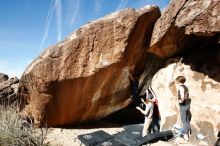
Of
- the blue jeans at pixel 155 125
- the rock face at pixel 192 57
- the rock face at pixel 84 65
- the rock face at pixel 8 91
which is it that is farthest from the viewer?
the rock face at pixel 8 91

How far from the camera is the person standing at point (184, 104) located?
8289 millimetres

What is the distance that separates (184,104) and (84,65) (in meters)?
2.80

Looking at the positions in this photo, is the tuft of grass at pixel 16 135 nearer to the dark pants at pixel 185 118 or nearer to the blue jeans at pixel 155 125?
the blue jeans at pixel 155 125

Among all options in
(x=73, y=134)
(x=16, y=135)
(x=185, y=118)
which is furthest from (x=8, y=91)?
(x=185, y=118)

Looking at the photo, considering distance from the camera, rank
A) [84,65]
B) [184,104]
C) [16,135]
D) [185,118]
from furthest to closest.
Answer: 1. [84,65]
2. [184,104]
3. [185,118]
4. [16,135]

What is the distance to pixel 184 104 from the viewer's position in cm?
848

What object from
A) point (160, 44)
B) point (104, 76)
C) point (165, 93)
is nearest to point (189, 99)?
point (165, 93)

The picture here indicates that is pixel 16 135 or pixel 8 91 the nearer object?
pixel 16 135

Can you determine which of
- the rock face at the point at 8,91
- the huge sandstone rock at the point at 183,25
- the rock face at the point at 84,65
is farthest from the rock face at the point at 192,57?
the rock face at the point at 8,91

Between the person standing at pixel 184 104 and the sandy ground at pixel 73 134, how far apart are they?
0.36 meters

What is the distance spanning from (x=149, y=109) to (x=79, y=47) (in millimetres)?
2464

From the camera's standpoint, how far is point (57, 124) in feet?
32.3

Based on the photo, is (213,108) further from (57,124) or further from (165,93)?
(57,124)

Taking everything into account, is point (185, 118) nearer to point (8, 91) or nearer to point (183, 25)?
point (183, 25)
